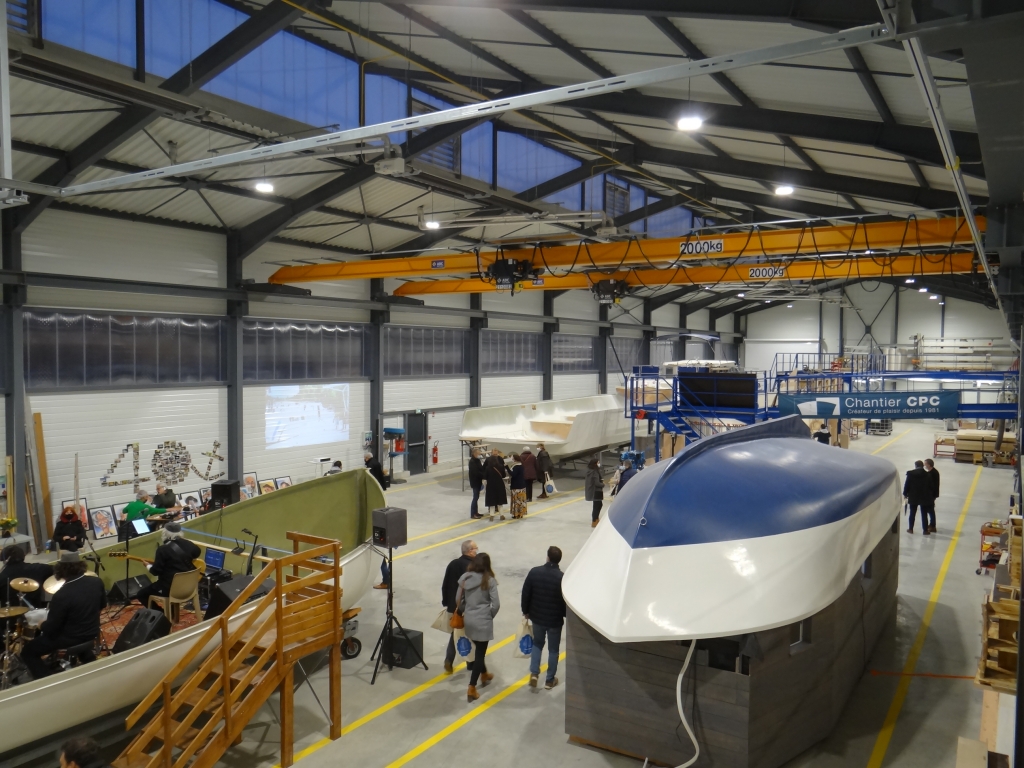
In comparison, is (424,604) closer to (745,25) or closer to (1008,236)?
(745,25)

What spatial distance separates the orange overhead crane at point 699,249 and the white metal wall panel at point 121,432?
4.06m

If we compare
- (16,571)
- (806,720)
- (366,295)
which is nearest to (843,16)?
(806,720)

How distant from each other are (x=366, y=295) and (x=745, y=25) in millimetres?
14773

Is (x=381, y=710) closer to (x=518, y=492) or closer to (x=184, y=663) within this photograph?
(x=184, y=663)

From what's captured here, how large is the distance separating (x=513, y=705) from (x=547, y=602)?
1.19 meters

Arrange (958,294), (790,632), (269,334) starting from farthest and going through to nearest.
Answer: (958,294), (269,334), (790,632)

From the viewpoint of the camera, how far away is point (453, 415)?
23734 mm

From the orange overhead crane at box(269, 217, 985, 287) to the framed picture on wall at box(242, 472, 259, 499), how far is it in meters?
5.04

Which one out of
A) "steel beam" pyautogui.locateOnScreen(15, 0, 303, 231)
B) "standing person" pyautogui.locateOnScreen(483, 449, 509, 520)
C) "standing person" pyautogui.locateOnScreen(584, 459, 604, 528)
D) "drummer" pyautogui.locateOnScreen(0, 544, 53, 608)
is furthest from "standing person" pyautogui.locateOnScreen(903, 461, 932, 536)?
"drummer" pyautogui.locateOnScreen(0, 544, 53, 608)

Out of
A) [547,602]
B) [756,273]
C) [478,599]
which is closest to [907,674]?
[547,602]

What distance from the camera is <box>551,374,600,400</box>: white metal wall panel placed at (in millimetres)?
29781

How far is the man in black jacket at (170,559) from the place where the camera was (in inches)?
306

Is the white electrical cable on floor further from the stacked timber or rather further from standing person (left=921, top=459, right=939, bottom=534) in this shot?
the stacked timber

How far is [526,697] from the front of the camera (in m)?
7.37
